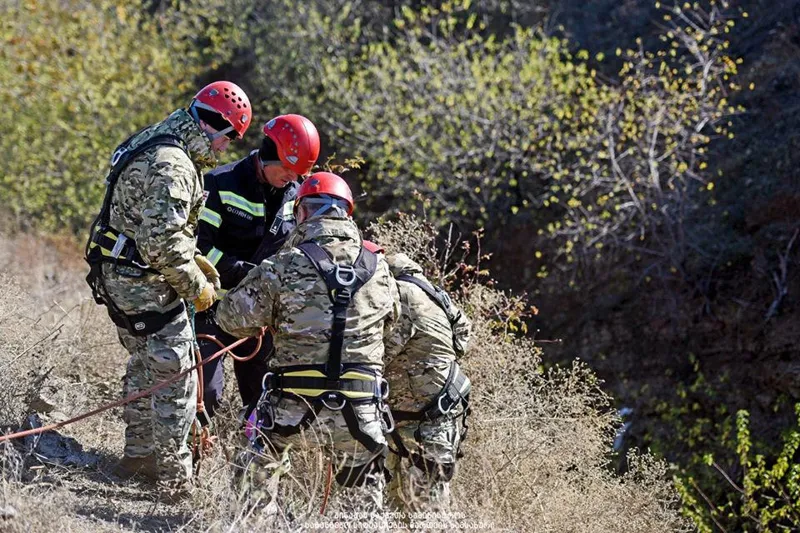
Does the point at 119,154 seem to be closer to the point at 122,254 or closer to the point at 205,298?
the point at 122,254

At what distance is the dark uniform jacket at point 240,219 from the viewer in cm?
588

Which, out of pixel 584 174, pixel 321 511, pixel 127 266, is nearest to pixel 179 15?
pixel 584 174

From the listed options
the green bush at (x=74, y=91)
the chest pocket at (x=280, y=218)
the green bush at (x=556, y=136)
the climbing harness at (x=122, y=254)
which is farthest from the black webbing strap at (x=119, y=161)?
the green bush at (x=74, y=91)

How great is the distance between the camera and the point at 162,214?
189 inches

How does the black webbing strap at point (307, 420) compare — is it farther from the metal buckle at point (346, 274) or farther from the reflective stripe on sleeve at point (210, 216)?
the reflective stripe on sleeve at point (210, 216)

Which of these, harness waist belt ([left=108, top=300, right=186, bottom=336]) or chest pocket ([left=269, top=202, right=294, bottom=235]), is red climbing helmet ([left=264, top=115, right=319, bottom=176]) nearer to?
chest pocket ([left=269, top=202, right=294, bottom=235])

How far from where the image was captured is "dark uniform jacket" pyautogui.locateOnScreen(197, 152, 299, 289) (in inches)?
232

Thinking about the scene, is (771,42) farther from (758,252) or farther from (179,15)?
(179,15)

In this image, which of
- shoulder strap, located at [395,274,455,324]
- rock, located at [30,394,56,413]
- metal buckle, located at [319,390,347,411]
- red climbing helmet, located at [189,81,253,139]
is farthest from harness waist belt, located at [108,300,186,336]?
rock, located at [30,394,56,413]

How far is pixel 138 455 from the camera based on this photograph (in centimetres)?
541

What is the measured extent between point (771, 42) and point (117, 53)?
10.5 meters

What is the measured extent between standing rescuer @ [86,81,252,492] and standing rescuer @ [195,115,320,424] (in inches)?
22.0

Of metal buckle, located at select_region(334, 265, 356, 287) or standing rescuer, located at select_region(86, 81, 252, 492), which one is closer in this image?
metal buckle, located at select_region(334, 265, 356, 287)

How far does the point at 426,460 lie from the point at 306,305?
1206mm
